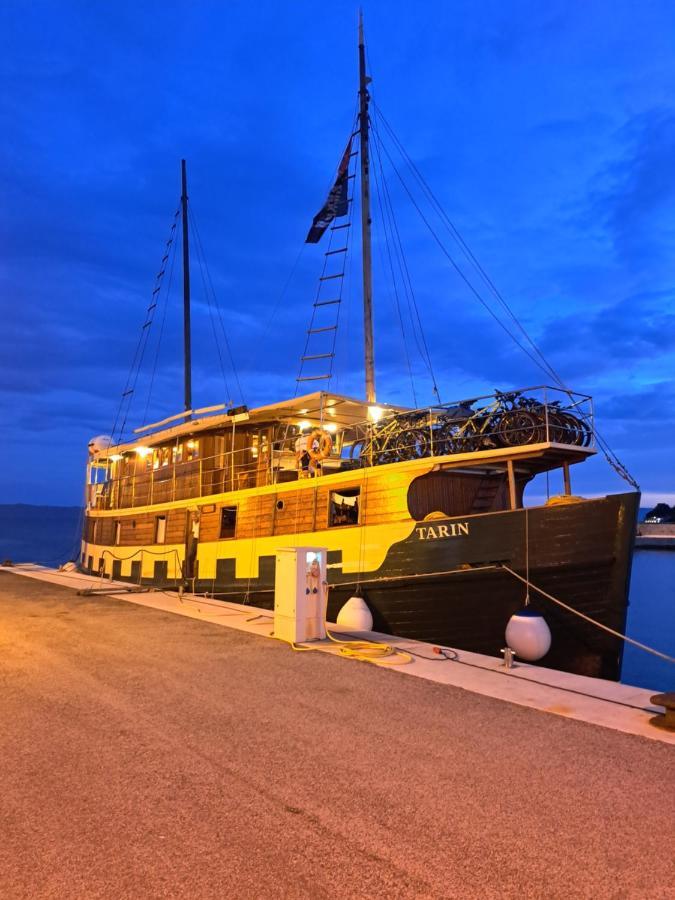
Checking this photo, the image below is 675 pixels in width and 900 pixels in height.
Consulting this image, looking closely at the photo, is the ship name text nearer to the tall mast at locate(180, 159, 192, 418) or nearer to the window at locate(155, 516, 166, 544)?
the window at locate(155, 516, 166, 544)

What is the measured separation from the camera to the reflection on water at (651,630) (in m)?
18.1

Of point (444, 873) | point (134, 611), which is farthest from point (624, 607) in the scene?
point (134, 611)

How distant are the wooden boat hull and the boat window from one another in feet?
5.76

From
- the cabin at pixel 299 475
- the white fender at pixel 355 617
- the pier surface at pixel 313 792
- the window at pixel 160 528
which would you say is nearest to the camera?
the pier surface at pixel 313 792

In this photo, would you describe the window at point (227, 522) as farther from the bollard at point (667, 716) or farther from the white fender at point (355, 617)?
the bollard at point (667, 716)

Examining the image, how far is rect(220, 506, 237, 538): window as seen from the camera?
1517cm

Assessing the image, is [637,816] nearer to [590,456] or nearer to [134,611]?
[590,456]

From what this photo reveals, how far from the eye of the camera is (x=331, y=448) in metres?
14.0

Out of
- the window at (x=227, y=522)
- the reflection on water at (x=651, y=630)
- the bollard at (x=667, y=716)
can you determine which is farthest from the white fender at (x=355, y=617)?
the reflection on water at (x=651, y=630)

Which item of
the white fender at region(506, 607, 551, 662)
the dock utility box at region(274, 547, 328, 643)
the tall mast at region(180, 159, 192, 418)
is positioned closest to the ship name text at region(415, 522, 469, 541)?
the white fender at region(506, 607, 551, 662)

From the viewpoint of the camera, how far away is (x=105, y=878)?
2822 millimetres

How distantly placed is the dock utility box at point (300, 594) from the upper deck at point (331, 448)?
3.07 metres

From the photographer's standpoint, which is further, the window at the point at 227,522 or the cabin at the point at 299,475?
the window at the point at 227,522

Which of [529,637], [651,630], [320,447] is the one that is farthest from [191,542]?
[651,630]
